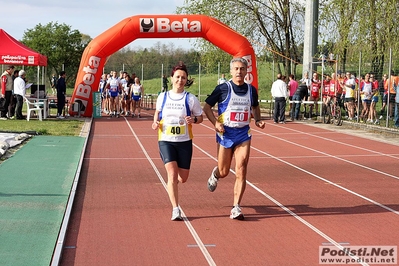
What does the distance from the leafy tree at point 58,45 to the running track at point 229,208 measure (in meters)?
45.0

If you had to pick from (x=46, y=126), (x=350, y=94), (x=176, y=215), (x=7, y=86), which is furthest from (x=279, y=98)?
(x=176, y=215)

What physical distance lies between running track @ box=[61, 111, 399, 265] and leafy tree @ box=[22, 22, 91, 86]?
148ft

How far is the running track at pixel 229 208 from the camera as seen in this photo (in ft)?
25.0

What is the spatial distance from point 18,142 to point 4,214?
29.6 feet

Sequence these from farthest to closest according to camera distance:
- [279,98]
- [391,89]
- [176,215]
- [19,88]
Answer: [279,98] → [19,88] → [391,89] → [176,215]

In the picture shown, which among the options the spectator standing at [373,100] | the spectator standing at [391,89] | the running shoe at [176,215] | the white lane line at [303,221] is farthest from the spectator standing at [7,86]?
the running shoe at [176,215]

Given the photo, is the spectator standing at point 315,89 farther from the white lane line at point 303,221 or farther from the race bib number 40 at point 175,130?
the race bib number 40 at point 175,130

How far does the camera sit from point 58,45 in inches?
2437

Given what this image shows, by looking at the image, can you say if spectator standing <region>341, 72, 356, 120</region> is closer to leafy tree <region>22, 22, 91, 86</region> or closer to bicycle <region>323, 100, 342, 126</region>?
bicycle <region>323, 100, 342, 126</region>

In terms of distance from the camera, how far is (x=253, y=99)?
9.70m

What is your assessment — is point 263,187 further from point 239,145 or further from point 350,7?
point 350,7

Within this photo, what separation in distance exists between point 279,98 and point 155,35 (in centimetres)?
573

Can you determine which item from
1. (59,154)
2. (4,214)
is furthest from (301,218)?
(59,154)

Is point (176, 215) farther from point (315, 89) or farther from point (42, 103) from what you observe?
point (315, 89)
